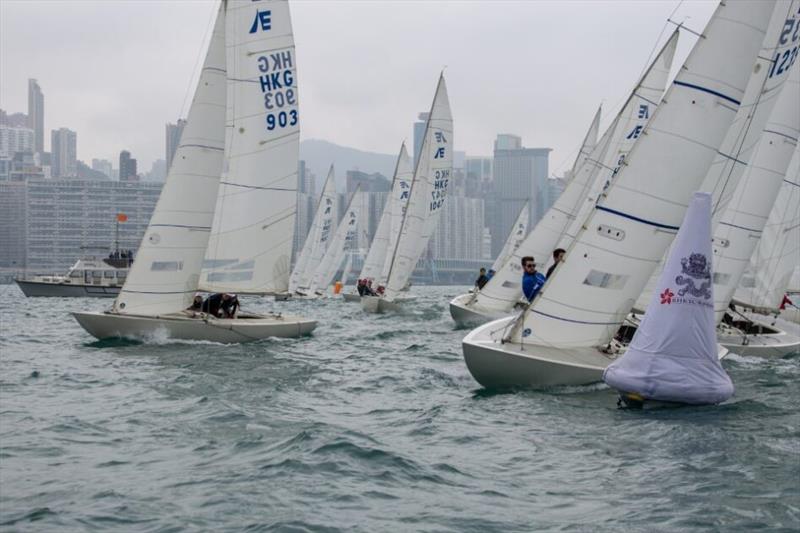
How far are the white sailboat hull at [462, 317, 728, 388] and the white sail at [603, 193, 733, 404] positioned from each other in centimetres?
113

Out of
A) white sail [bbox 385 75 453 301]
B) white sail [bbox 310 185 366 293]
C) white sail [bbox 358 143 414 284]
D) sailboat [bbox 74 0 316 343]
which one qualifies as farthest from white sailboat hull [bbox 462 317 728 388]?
white sail [bbox 310 185 366 293]

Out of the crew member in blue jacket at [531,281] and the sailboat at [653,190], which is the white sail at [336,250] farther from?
the sailboat at [653,190]

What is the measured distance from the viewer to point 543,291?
41.1 feet

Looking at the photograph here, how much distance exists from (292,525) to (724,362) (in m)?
11.6

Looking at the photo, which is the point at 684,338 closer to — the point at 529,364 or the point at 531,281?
the point at 529,364

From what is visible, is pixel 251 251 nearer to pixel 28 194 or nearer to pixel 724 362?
pixel 724 362

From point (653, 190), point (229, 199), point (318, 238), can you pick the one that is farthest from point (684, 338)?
point (318, 238)

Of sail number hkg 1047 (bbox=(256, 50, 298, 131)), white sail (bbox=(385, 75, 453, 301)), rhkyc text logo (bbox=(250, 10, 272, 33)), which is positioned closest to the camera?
rhkyc text logo (bbox=(250, 10, 272, 33))

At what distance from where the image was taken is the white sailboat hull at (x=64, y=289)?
50219 mm

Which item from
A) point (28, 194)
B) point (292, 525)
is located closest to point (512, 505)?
point (292, 525)

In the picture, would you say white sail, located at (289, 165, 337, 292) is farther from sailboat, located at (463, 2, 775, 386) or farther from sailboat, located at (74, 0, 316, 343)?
sailboat, located at (463, 2, 775, 386)

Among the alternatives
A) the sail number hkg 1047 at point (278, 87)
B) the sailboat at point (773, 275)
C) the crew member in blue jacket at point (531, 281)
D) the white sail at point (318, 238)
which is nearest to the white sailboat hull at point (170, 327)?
the sail number hkg 1047 at point (278, 87)

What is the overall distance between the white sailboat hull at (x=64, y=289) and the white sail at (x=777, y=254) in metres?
37.1

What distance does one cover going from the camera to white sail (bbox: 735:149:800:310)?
63.6 ft
